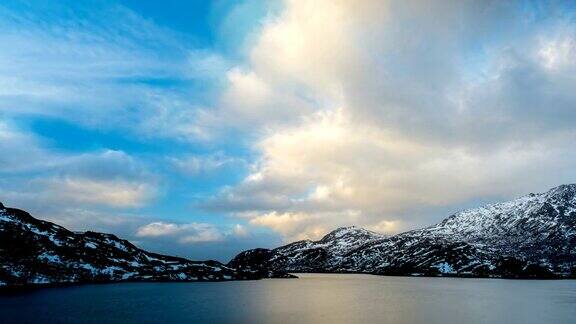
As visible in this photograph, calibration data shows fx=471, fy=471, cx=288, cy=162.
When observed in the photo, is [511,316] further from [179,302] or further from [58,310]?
[58,310]

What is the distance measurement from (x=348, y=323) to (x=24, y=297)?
133711 millimetres

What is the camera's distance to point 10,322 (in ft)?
382

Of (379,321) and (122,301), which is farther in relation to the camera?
(122,301)

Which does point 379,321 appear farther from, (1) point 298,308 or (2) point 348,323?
(1) point 298,308

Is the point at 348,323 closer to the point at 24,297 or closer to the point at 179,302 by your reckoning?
the point at 179,302

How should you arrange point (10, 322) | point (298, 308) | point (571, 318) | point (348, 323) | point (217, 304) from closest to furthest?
point (10, 322) → point (348, 323) → point (571, 318) → point (298, 308) → point (217, 304)

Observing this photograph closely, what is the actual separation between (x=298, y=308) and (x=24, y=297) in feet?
357

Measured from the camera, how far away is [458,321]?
424 feet

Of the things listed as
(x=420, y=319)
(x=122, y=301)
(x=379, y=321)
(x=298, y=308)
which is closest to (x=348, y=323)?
(x=379, y=321)

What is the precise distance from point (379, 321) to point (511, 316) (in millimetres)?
47467

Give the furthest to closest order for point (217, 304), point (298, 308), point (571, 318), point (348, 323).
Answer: point (217, 304)
point (298, 308)
point (571, 318)
point (348, 323)

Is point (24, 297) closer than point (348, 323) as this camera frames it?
No

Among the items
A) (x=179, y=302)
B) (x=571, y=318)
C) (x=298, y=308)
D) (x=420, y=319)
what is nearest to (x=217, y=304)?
(x=179, y=302)

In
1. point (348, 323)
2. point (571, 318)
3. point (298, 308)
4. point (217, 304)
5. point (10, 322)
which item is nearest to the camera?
point (10, 322)
